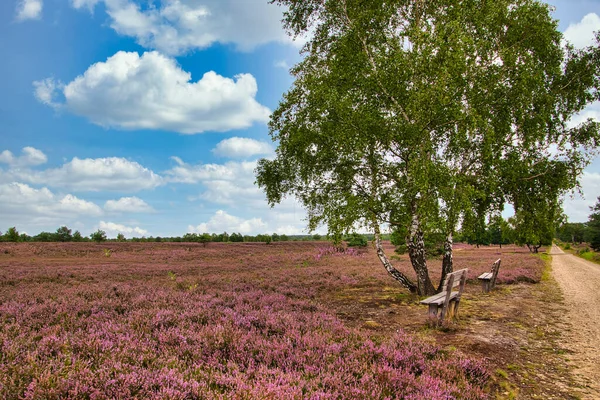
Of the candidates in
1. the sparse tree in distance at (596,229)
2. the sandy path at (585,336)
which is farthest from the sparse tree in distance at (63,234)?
the sparse tree in distance at (596,229)

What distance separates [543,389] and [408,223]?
767 cm

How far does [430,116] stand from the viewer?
12398 millimetres

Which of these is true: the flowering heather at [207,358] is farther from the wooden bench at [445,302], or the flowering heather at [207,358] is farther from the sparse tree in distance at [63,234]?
the sparse tree in distance at [63,234]

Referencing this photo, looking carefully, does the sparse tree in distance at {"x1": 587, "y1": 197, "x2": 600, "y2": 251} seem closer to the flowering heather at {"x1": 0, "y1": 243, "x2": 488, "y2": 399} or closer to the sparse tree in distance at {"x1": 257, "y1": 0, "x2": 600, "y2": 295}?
the sparse tree in distance at {"x1": 257, "y1": 0, "x2": 600, "y2": 295}

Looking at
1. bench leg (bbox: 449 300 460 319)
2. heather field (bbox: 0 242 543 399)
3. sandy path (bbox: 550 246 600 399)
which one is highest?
heather field (bbox: 0 242 543 399)

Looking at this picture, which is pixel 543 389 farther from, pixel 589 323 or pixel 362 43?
pixel 362 43

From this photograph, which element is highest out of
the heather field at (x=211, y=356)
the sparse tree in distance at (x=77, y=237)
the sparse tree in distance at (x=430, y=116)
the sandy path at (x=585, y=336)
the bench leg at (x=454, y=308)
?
the sparse tree in distance at (x=430, y=116)

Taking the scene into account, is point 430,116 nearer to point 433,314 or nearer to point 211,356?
point 433,314

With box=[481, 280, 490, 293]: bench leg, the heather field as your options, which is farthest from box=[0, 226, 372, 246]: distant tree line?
the heather field

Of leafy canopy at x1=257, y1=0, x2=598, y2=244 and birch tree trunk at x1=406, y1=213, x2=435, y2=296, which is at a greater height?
leafy canopy at x1=257, y1=0, x2=598, y2=244

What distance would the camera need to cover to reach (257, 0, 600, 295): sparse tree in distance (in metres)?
12.5

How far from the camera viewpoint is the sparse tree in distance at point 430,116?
41.0 feet

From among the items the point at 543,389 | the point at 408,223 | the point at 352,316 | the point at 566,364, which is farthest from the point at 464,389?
the point at 408,223

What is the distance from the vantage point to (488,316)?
11469mm
